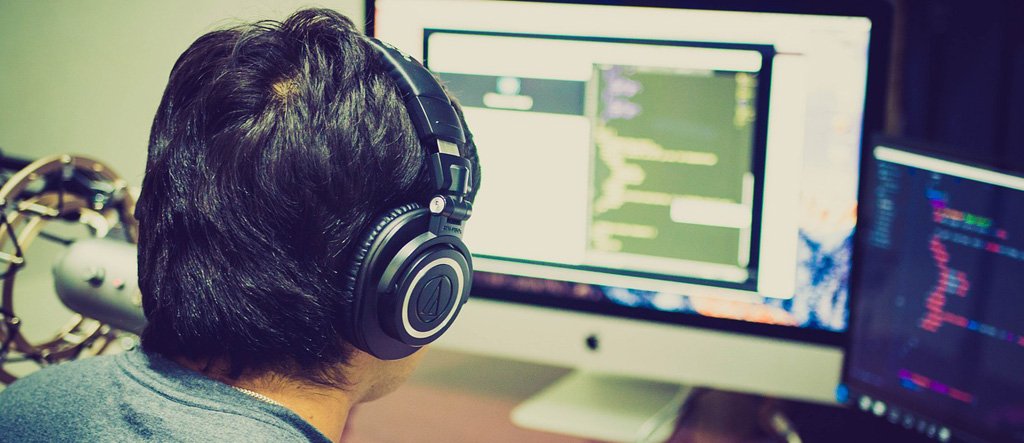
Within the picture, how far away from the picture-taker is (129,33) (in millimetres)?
1075

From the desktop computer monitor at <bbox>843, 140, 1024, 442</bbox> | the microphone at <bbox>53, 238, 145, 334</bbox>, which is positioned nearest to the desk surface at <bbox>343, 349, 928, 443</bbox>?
the desktop computer monitor at <bbox>843, 140, 1024, 442</bbox>

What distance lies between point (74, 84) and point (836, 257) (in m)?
0.93

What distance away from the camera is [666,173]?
1011 millimetres

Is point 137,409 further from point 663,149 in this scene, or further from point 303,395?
point 663,149

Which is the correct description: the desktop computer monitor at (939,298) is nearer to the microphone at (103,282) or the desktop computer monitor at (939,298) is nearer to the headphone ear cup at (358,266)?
the headphone ear cup at (358,266)

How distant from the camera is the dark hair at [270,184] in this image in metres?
0.55

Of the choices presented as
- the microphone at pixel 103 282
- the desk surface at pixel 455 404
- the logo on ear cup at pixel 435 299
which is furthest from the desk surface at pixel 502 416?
the logo on ear cup at pixel 435 299

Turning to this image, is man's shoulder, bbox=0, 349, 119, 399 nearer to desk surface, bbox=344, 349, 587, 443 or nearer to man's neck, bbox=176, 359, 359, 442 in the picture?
man's neck, bbox=176, 359, 359, 442

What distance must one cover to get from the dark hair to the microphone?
0.51 ft

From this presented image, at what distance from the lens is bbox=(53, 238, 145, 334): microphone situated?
75cm

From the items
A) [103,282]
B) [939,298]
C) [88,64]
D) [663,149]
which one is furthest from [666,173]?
[88,64]

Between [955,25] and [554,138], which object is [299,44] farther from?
Result: [955,25]

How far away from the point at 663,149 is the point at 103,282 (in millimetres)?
599

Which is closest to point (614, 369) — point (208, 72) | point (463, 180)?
point (463, 180)
